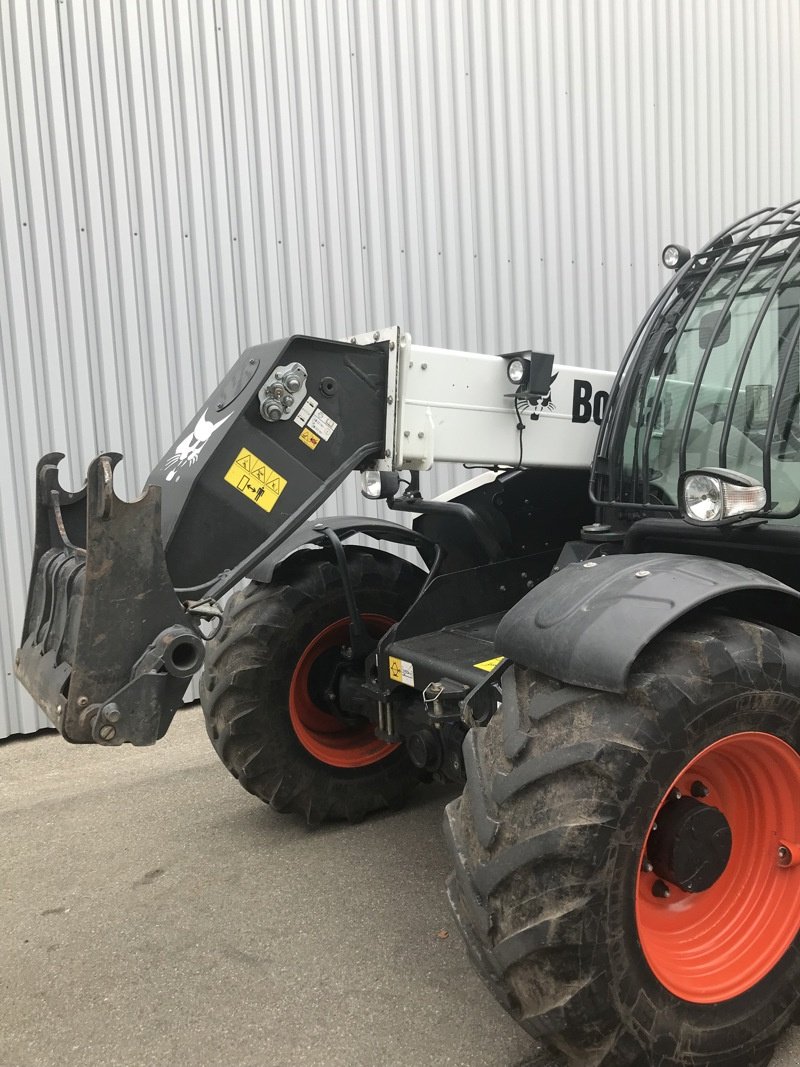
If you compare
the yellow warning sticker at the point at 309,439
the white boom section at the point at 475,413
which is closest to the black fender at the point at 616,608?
the white boom section at the point at 475,413

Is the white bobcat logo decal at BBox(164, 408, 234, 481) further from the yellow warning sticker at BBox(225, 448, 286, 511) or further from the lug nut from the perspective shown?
the lug nut

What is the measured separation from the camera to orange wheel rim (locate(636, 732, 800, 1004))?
7.25 feet

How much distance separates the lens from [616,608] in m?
2.09

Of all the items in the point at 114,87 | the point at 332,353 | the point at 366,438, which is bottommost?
the point at 366,438

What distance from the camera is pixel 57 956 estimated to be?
9.48ft

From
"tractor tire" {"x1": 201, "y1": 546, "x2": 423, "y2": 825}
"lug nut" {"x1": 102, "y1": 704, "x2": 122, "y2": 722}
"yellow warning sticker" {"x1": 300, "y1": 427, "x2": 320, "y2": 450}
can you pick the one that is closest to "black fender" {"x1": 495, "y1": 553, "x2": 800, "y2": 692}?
"yellow warning sticker" {"x1": 300, "y1": 427, "x2": 320, "y2": 450}

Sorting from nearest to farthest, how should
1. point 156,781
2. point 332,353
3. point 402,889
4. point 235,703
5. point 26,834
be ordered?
point 332,353, point 402,889, point 235,703, point 26,834, point 156,781

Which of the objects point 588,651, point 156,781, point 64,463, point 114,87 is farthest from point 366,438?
point 114,87

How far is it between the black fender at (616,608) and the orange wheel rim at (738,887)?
14.8 inches

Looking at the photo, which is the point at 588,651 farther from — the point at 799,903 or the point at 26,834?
the point at 26,834

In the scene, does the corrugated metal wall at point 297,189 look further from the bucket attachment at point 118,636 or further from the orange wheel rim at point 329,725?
the bucket attachment at point 118,636

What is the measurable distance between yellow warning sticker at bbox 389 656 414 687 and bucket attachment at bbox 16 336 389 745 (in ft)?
2.38

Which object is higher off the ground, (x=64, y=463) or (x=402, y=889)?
(x=64, y=463)

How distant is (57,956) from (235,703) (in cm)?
108
